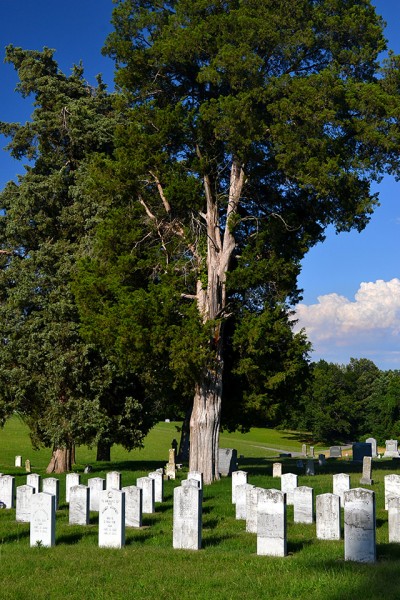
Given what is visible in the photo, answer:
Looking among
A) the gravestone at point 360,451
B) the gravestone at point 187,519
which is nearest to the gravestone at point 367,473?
the gravestone at point 187,519

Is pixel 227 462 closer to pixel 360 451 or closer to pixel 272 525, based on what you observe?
pixel 272 525

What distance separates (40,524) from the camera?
10844mm

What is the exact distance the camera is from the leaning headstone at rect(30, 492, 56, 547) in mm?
10789

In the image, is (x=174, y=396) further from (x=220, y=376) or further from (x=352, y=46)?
(x=352, y=46)

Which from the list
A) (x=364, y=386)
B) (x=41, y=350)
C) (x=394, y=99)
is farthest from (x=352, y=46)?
(x=364, y=386)

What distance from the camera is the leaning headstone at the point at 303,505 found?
12.6 meters

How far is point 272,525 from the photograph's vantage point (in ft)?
32.9

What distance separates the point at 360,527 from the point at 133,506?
4.26 metres

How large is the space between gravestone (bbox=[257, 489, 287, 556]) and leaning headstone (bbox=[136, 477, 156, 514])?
14.1 ft

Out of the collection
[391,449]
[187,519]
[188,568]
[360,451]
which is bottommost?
[391,449]

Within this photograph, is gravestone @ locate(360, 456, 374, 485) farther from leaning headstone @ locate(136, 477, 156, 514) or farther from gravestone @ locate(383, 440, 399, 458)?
gravestone @ locate(383, 440, 399, 458)

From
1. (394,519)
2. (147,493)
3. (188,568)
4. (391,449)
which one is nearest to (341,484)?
(147,493)

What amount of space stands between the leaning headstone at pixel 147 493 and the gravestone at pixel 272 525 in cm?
431

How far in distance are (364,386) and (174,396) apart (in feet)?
209
